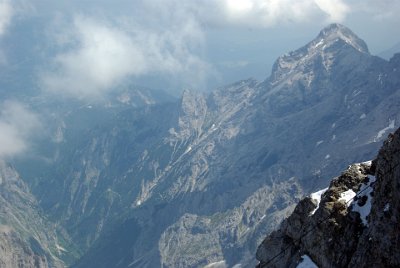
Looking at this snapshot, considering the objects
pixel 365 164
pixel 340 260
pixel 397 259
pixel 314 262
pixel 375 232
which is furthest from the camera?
pixel 365 164

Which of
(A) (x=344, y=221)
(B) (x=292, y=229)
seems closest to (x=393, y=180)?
(A) (x=344, y=221)

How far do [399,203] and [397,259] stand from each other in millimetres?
4445

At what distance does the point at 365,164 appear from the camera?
58.8m

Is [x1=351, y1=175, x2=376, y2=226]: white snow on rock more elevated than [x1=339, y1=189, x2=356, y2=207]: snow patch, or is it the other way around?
[x1=339, y1=189, x2=356, y2=207]: snow patch

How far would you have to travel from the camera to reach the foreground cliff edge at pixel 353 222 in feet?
148

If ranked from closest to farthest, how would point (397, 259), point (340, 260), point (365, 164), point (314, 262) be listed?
1. point (397, 259)
2. point (340, 260)
3. point (314, 262)
4. point (365, 164)

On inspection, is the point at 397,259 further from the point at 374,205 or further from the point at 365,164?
the point at 365,164

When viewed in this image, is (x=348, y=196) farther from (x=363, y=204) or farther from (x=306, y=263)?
(x=306, y=263)

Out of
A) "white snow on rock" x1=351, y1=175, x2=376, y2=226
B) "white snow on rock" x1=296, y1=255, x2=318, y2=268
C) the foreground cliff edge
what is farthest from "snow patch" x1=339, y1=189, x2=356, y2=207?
"white snow on rock" x1=296, y1=255, x2=318, y2=268

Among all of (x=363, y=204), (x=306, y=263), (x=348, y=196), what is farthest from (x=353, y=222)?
(x=306, y=263)

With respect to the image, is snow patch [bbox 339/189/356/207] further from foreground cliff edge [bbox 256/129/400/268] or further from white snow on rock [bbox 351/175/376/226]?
white snow on rock [bbox 351/175/376/226]

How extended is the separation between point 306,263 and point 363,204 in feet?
26.7

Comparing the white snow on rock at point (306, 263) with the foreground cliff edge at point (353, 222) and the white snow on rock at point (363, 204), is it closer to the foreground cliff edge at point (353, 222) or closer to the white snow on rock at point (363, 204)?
the foreground cliff edge at point (353, 222)

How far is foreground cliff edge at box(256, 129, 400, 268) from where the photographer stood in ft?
148
